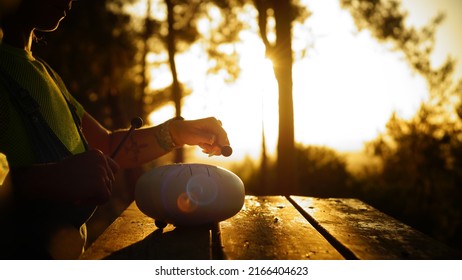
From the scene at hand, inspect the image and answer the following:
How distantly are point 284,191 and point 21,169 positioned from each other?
4126 mm

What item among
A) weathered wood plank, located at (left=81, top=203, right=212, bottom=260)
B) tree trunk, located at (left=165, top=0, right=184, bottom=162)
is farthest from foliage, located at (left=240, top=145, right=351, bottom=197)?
weathered wood plank, located at (left=81, top=203, right=212, bottom=260)

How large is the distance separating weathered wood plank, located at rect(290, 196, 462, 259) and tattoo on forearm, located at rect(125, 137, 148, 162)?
77 cm

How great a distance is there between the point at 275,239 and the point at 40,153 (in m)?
0.77

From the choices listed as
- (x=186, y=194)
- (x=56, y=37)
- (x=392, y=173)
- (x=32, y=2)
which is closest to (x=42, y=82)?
(x=32, y=2)

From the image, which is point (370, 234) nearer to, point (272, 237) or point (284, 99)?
point (272, 237)

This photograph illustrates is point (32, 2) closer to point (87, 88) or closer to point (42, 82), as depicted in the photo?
point (42, 82)

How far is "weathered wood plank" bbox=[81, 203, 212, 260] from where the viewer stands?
1.12m

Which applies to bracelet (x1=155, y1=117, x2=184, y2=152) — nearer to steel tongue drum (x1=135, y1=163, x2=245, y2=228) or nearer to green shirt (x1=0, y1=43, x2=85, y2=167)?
green shirt (x1=0, y1=43, x2=85, y2=167)

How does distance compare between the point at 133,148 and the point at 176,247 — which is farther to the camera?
the point at 133,148

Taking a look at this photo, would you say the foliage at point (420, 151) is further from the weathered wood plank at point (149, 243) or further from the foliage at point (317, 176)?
the weathered wood plank at point (149, 243)

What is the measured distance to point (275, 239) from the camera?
1.26m

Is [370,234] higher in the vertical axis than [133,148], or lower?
lower

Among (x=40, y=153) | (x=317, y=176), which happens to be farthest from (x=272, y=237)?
(x=317, y=176)
